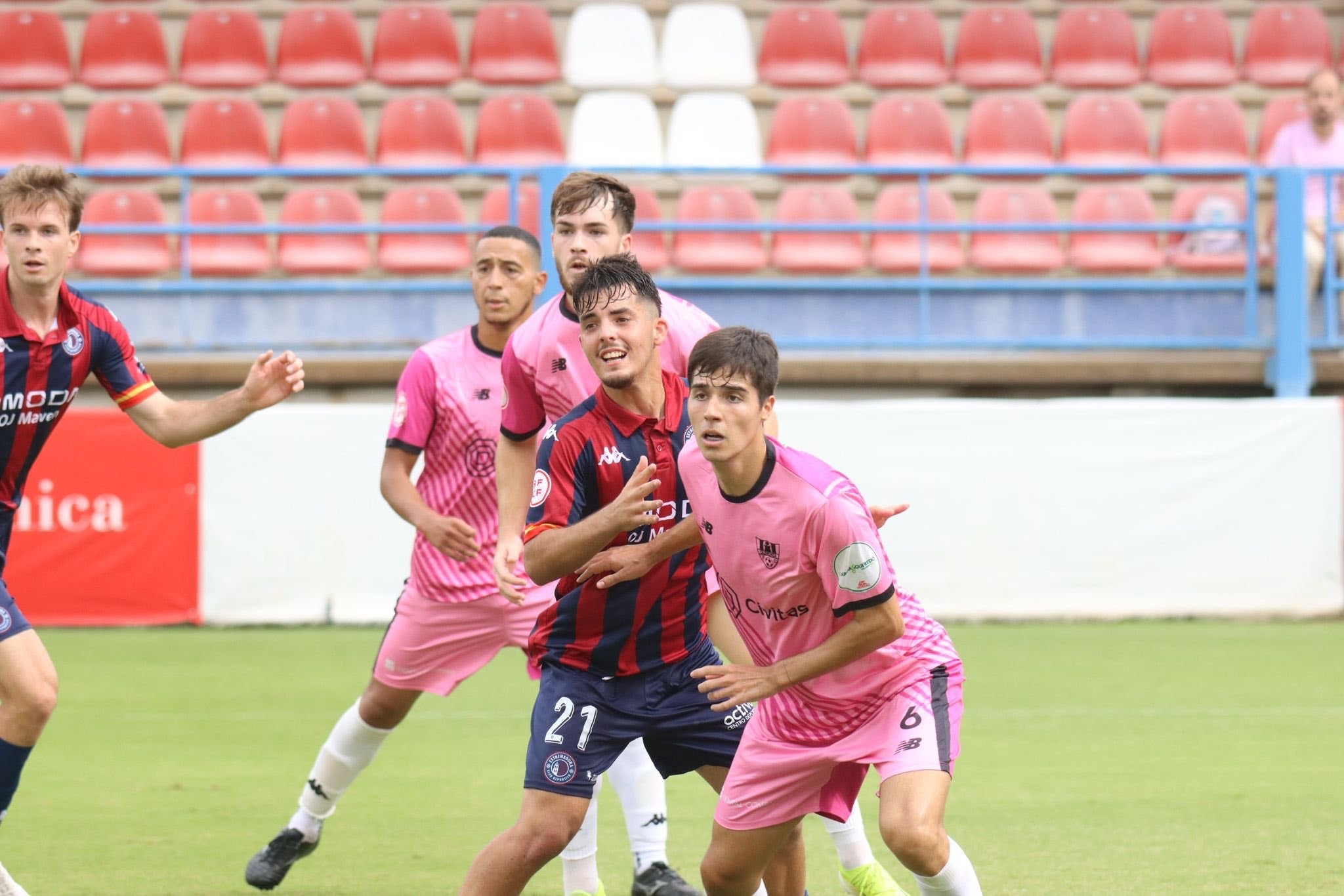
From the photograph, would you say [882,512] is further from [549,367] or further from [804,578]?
[549,367]

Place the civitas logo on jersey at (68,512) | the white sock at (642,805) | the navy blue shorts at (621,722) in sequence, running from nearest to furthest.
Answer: the navy blue shorts at (621,722) < the white sock at (642,805) < the civitas logo on jersey at (68,512)

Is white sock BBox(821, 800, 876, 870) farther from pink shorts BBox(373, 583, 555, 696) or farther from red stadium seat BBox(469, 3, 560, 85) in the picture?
red stadium seat BBox(469, 3, 560, 85)

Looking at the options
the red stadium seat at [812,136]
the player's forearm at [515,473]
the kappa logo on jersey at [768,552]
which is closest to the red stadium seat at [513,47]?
the red stadium seat at [812,136]

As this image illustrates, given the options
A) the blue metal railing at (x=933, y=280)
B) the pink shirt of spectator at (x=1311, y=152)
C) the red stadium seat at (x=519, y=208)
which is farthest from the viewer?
the pink shirt of spectator at (x=1311, y=152)

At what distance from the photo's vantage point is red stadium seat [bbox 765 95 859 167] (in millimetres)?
14719

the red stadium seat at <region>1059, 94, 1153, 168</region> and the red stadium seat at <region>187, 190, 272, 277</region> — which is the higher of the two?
the red stadium seat at <region>1059, 94, 1153, 168</region>

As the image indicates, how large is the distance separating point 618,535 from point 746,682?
0.59m

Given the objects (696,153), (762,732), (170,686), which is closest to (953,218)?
(696,153)

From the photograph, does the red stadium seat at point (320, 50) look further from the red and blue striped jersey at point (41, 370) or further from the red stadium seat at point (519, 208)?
the red and blue striped jersey at point (41, 370)

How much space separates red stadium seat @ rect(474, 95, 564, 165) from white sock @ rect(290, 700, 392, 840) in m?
9.55

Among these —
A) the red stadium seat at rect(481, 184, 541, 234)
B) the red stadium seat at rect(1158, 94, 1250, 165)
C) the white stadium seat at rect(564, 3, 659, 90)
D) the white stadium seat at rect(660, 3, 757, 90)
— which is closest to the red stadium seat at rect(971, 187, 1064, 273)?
the red stadium seat at rect(1158, 94, 1250, 165)

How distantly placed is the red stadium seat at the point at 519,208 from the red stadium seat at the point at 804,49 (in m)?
2.82

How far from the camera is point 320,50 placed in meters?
15.7

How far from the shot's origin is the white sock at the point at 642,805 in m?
5.39
